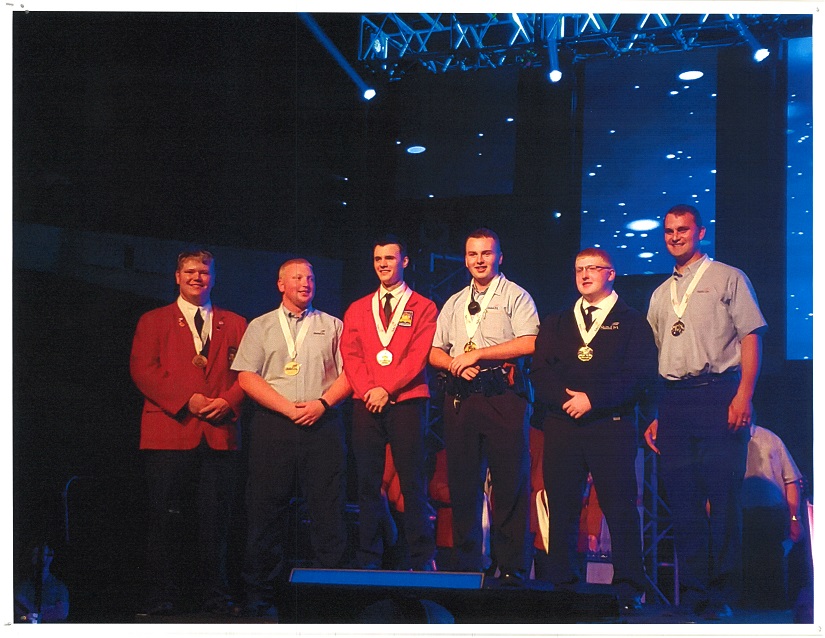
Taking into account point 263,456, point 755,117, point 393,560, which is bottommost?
point 393,560

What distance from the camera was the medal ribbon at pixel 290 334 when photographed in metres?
3.95

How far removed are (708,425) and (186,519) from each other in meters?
2.45

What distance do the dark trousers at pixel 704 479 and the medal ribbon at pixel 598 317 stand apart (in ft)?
1.37

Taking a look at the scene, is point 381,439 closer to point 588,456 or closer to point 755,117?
point 588,456

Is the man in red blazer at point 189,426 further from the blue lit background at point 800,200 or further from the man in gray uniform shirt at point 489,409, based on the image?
the blue lit background at point 800,200

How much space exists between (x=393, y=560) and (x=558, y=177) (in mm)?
1962

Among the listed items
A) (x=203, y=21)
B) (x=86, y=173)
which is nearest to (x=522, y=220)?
(x=203, y=21)

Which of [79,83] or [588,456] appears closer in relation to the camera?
[588,456]

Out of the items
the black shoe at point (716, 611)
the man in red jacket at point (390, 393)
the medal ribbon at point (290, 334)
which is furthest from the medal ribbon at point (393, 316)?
the black shoe at point (716, 611)

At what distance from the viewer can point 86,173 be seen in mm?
4105

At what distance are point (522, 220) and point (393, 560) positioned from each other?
1704 millimetres

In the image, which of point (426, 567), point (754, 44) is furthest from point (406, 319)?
point (754, 44)

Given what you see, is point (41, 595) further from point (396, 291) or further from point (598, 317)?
point (598, 317)

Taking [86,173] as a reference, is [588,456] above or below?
below
